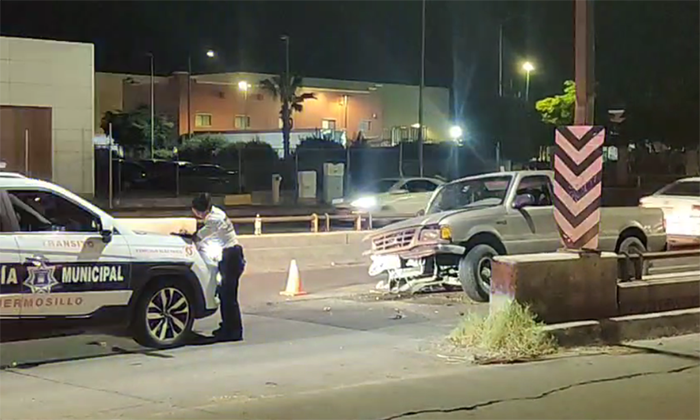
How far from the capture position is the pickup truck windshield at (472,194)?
16.8 metres

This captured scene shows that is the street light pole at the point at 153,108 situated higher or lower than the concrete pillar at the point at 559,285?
higher

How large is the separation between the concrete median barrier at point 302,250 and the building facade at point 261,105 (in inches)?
1544

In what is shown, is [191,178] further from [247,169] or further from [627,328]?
[627,328]

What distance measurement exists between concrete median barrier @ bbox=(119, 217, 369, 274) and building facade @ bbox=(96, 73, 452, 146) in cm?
3922

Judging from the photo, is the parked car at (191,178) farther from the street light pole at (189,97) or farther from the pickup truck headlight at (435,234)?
the pickup truck headlight at (435,234)

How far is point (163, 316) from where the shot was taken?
11.8 m

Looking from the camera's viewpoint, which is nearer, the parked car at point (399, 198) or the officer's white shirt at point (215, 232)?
the officer's white shirt at point (215, 232)

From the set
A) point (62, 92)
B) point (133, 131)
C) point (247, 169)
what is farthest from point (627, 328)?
point (133, 131)

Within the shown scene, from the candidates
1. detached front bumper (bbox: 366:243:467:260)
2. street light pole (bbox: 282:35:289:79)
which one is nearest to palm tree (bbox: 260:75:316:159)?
street light pole (bbox: 282:35:289:79)

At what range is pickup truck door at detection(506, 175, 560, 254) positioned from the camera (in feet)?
53.5

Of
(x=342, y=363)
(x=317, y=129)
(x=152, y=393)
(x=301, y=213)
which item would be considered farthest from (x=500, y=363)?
(x=317, y=129)

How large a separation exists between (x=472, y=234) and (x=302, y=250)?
5912 mm

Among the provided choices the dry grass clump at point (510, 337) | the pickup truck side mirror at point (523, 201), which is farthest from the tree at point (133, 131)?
the dry grass clump at point (510, 337)

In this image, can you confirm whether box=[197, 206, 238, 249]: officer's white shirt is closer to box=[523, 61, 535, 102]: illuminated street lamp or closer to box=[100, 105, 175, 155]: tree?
box=[100, 105, 175, 155]: tree
